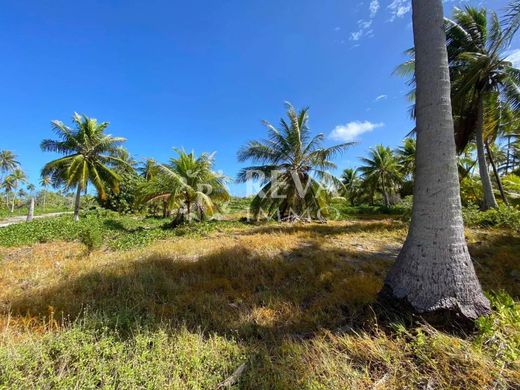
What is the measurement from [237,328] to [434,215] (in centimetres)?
290

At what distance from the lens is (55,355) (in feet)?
8.06

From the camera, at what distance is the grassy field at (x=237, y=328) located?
2176mm

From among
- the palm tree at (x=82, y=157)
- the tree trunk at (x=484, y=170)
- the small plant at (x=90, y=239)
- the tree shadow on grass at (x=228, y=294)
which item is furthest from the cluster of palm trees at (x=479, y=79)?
the palm tree at (x=82, y=157)

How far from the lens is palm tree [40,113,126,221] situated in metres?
16.3

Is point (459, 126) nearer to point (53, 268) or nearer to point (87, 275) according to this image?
point (87, 275)

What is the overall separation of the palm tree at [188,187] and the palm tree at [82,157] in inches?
229

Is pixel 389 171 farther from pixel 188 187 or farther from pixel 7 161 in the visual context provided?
pixel 7 161

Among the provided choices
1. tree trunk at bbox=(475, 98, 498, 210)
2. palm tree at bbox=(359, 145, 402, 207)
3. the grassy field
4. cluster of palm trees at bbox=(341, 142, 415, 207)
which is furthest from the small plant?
palm tree at bbox=(359, 145, 402, 207)

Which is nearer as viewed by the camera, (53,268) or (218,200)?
(53,268)

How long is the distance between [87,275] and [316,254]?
5076 millimetres

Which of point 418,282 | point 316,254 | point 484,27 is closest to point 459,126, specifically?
point 484,27

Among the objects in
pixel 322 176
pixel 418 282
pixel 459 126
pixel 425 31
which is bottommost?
pixel 418 282

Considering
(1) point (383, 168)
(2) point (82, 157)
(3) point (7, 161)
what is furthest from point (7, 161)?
(1) point (383, 168)

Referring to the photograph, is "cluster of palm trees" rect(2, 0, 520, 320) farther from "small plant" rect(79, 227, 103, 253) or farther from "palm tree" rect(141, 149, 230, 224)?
"small plant" rect(79, 227, 103, 253)
